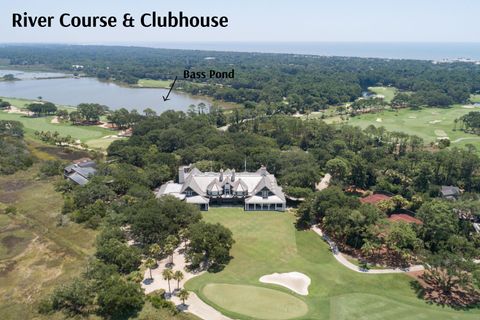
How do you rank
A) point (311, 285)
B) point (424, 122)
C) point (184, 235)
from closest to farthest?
point (311, 285), point (184, 235), point (424, 122)

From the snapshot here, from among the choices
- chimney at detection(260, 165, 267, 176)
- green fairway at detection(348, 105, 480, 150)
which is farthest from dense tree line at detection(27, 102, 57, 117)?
green fairway at detection(348, 105, 480, 150)

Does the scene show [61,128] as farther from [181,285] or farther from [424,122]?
[424,122]

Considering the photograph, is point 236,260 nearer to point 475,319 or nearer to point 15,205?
point 475,319

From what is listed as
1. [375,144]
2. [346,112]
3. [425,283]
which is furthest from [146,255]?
[346,112]

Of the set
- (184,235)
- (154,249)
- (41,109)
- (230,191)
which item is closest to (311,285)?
(184,235)

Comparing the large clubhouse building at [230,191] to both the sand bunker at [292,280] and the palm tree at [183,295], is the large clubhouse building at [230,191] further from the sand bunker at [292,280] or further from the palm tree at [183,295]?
the palm tree at [183,295]

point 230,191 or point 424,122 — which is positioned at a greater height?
point 424,122

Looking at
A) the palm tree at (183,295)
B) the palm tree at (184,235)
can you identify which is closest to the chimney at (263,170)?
the palm tree at (184,235)
